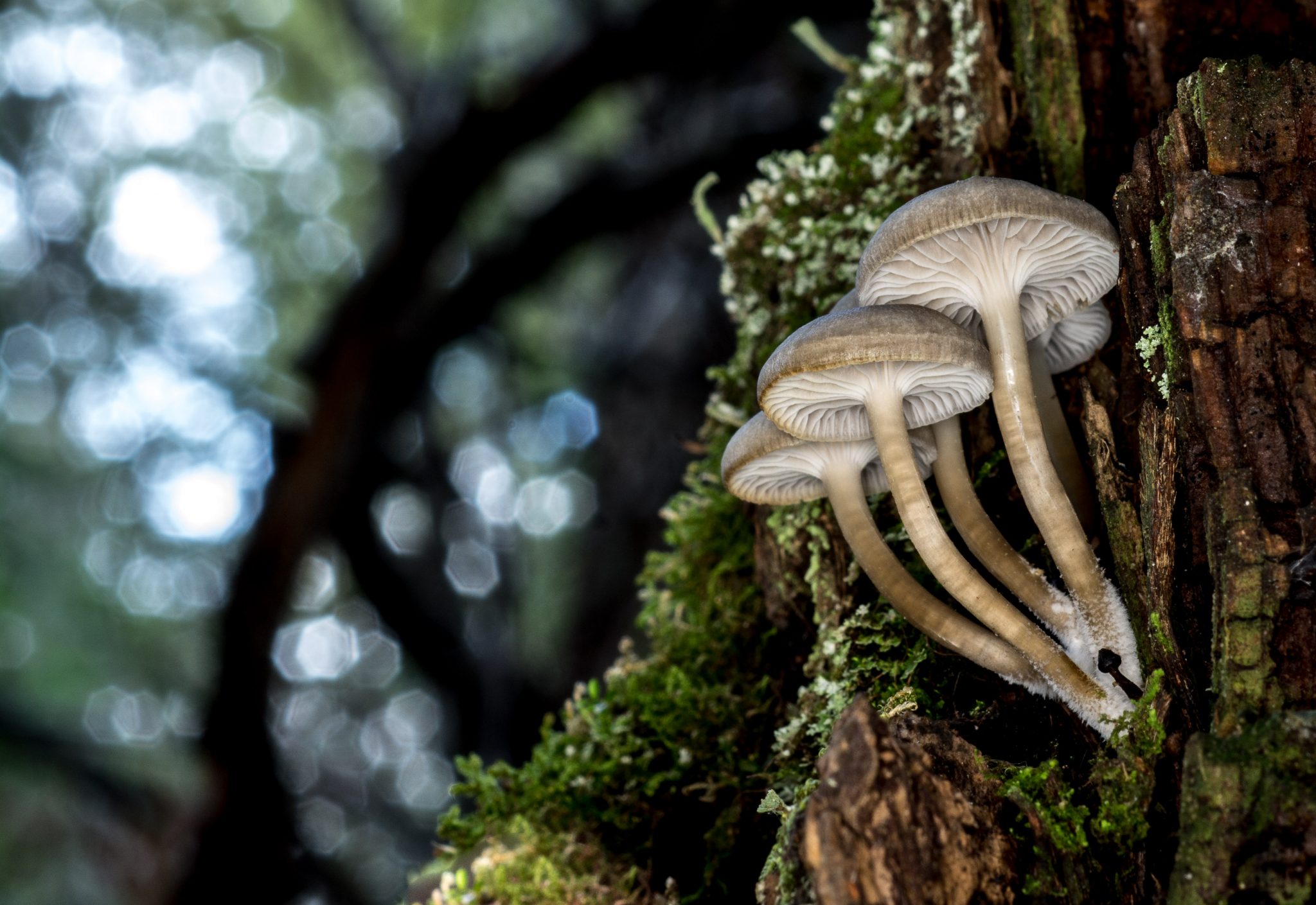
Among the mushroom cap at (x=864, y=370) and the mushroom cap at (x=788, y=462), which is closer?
the mushroom cap at (x=864, y=370)

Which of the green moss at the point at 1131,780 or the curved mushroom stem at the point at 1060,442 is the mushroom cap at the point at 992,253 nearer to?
the curved mushroom stem at the point at 1060,442

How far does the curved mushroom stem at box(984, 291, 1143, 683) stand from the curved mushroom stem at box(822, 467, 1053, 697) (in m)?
0.18

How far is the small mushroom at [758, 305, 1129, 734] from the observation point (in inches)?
73.2

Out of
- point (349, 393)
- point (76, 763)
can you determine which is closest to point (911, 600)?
point (349, 393)

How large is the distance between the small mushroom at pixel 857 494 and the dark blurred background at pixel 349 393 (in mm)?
3476

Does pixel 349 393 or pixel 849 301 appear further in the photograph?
pixel 349 393

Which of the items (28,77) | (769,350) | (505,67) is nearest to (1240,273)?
(769,350)

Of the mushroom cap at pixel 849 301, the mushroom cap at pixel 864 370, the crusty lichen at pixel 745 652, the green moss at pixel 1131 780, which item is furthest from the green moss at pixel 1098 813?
the mushroom cap at pixel 849 301

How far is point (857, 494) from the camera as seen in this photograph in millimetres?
2391

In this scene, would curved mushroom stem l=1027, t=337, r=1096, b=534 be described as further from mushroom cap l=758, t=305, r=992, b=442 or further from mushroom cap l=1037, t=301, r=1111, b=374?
mushroom cap l=758, t=305, r=992, b=442

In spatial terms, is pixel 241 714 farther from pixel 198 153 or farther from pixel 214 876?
pixel 198 153

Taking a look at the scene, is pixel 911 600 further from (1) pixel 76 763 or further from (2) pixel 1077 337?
(1) pixel 76 763

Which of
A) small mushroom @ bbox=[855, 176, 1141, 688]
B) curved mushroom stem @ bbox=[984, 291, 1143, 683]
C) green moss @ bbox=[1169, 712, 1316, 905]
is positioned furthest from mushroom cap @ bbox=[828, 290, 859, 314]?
green moss @ bbox=[1169, 712, 1316, 905]

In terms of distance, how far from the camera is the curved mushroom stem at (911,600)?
2012 millimetres
